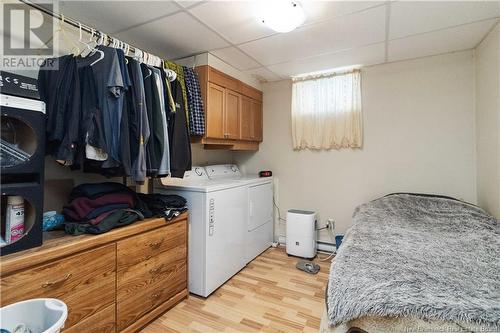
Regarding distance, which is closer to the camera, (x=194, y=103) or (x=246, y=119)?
(x=194, y=103)

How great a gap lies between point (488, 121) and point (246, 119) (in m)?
2.33

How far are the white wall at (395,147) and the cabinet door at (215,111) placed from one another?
1.03 meters

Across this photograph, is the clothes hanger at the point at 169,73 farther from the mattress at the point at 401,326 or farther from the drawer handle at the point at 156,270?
the mattress at the point at 401,326

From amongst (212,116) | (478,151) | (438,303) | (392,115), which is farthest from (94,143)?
(478,151)

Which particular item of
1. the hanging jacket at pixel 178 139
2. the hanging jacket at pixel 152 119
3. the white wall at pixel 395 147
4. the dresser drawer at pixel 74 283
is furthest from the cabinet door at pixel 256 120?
the dresser drawer at pixel 74 283

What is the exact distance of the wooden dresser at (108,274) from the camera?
1.10 meters

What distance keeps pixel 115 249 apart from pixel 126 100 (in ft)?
3.05

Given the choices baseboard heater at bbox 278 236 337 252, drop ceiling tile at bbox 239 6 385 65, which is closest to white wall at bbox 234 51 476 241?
baseboard heater at bbox 278 236 337 252

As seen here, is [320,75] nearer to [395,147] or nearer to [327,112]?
[327,112]

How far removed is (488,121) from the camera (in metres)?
2.08

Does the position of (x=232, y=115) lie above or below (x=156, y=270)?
above

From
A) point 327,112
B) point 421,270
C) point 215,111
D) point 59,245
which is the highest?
point 327,112

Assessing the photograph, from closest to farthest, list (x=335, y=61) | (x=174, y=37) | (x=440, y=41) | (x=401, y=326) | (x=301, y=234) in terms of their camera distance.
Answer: (x=401, y=326)
(x=174, y=37)
(x=440, y=41)
(x=335, y=61)
(x=301, y=234)

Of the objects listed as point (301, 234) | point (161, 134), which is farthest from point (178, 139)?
point (301, 234)
